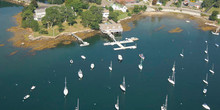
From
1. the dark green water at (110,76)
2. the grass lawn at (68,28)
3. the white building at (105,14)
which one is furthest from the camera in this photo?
the white building at (105,14)

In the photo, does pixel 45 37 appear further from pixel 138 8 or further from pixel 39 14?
pixel 138 8

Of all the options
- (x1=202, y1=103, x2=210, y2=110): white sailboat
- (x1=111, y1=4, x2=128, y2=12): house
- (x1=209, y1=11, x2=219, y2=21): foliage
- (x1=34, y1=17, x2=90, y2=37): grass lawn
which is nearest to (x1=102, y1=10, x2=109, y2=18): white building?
(x1=111, y1=4, x2=128, y2=12): house

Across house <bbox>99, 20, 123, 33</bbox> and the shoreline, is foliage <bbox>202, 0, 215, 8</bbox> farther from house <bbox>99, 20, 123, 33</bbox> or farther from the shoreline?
house <bbox>99, 20, 123, 33</bbox>

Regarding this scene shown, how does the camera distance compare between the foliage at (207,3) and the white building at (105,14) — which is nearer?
the white building at (105,14)

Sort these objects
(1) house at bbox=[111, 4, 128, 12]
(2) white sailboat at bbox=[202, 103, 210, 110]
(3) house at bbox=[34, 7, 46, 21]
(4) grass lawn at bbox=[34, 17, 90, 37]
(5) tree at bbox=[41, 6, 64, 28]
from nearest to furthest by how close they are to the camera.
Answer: (2) white sailboat at bbox=[202, 103, 210, 110] → (4) grass lawn at bbox=[34, 17, 90, 37] → (5) tree at bbox=[41, 6, 64, 28] → (3) house at bbox=[34, 7, 46, 21] → (1) house at bbox=[111, 4, 128, 12]

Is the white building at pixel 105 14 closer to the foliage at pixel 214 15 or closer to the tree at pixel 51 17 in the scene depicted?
the tree at pixel 51 17

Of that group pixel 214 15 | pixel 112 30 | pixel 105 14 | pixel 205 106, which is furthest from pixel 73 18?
pixel 205 106

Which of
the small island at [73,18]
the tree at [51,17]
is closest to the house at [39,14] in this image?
the small island at [73,18]

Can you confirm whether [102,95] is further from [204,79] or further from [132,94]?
[204,79]
